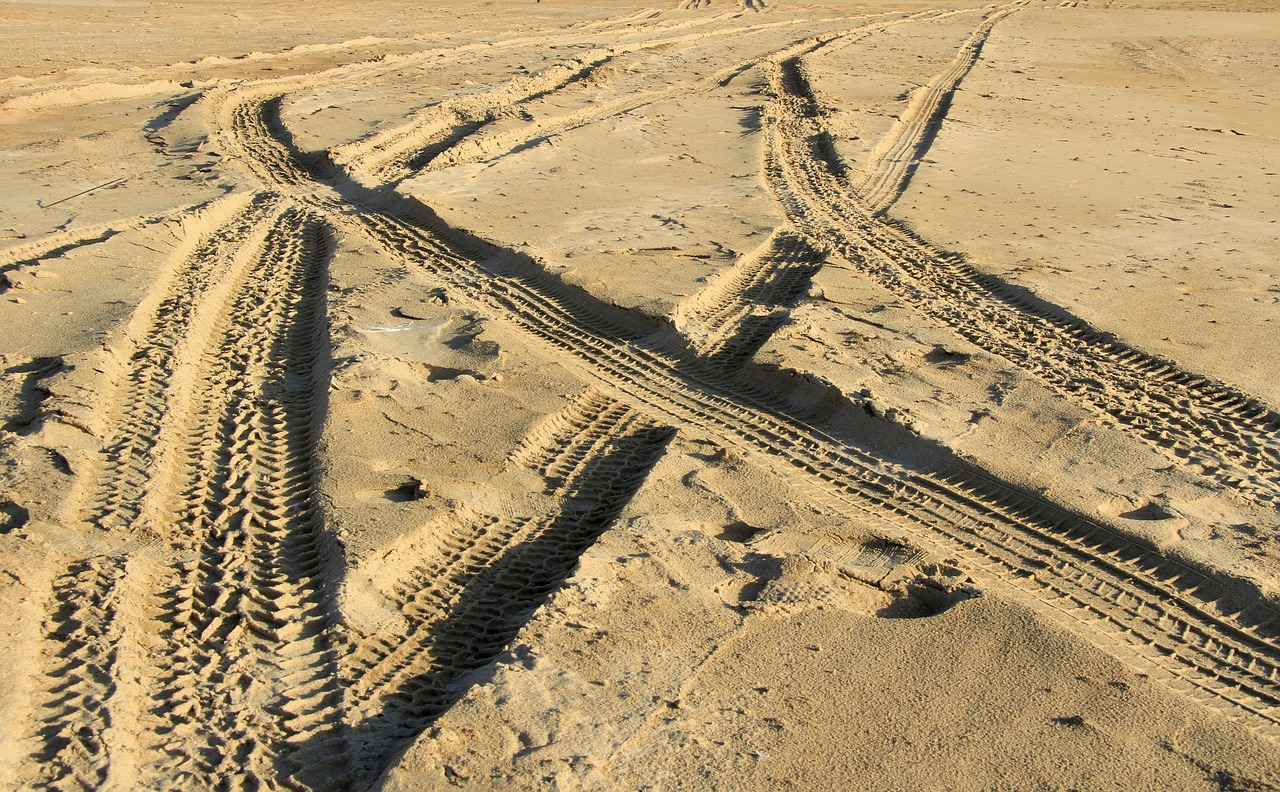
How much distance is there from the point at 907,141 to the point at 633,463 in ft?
24.9

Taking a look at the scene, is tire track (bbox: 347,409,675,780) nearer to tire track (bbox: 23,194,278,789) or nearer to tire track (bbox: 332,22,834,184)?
tire track (bbox: 23,194,278,789)

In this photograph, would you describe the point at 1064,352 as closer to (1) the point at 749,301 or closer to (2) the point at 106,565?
(1) the point at 749,301

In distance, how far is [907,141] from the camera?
10.9 metres

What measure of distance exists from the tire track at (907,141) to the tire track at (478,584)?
15.3 ft

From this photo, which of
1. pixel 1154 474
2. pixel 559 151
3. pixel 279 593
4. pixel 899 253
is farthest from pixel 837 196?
pixel 279 593

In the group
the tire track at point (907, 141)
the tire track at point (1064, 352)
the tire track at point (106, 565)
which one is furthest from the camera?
the tire track at point (907, 141)

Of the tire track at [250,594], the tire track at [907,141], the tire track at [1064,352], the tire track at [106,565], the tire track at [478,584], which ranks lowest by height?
the tire track at [907,141]

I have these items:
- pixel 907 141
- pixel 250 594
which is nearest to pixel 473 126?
pixel 907 141

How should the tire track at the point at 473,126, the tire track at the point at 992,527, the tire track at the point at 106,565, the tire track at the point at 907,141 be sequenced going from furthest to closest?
the tire track at the point at 473,126 < the tire track at the point at 907,141 < the tire track at the point at 992,527 < the tire track at the point at 106,565

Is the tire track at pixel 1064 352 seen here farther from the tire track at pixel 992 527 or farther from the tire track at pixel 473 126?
the tire track at pixel 473 126

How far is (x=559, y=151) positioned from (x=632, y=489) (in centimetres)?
622

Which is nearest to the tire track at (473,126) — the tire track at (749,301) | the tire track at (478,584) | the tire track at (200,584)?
the tire track at (749,301)

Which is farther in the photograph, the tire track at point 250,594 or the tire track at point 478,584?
the tire track at point 478,584

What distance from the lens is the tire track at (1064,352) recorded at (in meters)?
4.80
